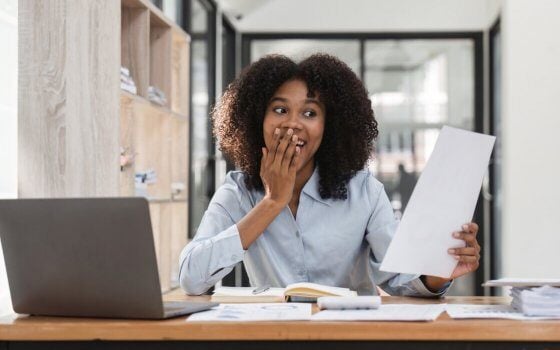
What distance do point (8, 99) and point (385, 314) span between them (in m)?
1.76

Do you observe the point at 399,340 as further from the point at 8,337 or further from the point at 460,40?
the point at 460,40

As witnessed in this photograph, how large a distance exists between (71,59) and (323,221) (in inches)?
46.8

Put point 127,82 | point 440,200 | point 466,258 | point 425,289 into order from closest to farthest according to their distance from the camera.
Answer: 1. point 440,200
2. point 466,258
3. point 425,289
4. point 127,82

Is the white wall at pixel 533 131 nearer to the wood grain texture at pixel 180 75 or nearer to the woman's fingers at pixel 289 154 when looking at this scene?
the wood grain texture at pixel 180 75

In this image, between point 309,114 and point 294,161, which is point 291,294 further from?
point 309,114

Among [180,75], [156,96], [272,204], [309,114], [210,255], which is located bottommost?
[210,255]

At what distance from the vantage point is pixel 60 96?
9.45ft

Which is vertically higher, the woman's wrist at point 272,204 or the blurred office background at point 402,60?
the blurred office background at point 402,60

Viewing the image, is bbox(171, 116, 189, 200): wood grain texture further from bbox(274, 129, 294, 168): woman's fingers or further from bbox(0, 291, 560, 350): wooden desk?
bbox(0, 291, 560, 350): wooden desk

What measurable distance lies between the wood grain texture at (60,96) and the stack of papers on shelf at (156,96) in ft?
3.04

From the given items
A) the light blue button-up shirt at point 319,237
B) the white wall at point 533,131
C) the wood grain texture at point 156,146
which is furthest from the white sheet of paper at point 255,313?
the white wall at point 533,131

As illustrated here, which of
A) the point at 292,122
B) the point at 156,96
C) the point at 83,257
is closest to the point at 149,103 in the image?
the point at 156,96

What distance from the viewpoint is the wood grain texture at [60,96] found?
9.38ft

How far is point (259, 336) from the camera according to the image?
53.2 inches
